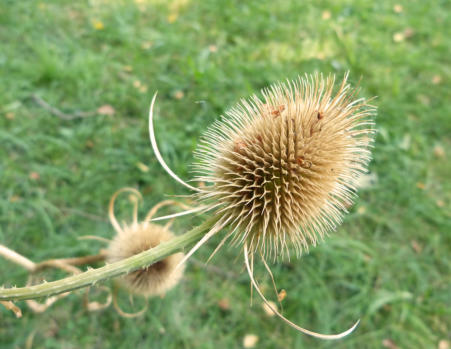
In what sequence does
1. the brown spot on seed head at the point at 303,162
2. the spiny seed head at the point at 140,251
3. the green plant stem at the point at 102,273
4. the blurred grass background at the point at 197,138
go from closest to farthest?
1. the green plant stem at the point at 102,273
2. the brown spot on seed head at the point at 303,162
3. the spiny seed head at the point at 140,251
4. the blurred grass background at the point at 197,138

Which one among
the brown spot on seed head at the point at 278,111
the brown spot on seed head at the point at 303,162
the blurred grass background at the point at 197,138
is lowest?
the blurred grass background at the point at 197,138

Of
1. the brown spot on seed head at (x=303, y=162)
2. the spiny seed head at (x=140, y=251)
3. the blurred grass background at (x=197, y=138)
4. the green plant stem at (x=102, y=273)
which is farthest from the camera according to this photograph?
the blurred grass background at (x=197, y=138)

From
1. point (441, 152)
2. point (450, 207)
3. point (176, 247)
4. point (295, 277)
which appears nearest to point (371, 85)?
point (441, 152)

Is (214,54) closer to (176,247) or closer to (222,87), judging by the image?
(222,87)

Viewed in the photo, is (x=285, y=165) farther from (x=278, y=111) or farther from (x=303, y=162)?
(x=278, y=111)

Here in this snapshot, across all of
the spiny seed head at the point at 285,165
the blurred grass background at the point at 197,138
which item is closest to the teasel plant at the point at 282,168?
the spiny seed head at the point at 285,165

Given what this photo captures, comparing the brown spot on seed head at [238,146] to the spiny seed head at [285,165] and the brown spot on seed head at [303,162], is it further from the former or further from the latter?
the brown spot on seed head at [303,162]
